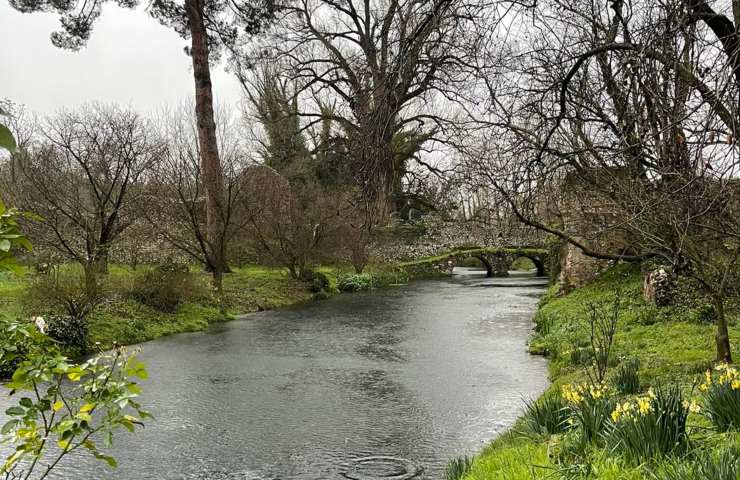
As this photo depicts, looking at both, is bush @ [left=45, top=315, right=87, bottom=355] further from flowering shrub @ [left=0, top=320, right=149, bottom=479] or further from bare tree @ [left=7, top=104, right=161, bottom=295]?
flowering shrub @ [left=0, top=320, right=149, bottom=479]

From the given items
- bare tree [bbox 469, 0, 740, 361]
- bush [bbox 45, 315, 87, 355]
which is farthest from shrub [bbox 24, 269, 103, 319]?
bare tree [bbox 469, 0, 740, 361]

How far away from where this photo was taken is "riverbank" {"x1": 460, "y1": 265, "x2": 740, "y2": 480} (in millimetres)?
3543

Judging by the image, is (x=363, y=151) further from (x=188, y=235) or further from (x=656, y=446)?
(x=188, y=235)

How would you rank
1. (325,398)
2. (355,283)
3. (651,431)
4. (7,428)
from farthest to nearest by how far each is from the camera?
(355,283), (325,398), (651,431), (7,428)

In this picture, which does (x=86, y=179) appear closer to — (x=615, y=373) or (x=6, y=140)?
(x=615, y=373)

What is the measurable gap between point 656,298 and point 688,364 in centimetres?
497

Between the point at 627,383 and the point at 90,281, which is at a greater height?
the point at 90,281

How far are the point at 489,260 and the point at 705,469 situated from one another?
36.4m

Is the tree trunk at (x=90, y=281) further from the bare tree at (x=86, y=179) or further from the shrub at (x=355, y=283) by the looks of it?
the shrub at (x=355, y=283)

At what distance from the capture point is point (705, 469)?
2.86 metres

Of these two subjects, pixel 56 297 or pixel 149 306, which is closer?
pixel 56 297

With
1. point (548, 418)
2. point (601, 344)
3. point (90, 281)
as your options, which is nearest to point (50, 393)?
point (548, 418)

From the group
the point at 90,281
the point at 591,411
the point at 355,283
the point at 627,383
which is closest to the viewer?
the point at 591,411

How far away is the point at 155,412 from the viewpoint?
8.13 meters
